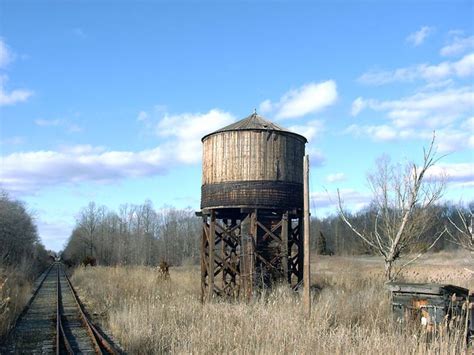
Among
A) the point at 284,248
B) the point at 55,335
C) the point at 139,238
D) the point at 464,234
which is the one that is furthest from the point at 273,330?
the point at 139,238

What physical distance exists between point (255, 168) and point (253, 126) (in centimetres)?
138

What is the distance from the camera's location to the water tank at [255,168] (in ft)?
48.6

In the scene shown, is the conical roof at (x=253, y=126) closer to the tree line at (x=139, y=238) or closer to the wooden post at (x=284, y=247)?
the wooden post at (x=284, y=247)

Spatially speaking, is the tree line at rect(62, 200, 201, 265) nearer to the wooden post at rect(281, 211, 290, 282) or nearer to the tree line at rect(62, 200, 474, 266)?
the tree line at rect(62, 200, 474, 266)

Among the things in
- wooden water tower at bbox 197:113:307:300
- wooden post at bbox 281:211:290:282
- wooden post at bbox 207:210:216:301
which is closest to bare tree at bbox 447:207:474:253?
wooden water tower at bbox 197:113:307:300

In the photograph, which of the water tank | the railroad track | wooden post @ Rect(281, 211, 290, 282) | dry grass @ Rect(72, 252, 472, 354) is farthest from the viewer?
the water tank

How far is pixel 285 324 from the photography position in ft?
26.1

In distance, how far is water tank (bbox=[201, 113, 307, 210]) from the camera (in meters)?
14.8

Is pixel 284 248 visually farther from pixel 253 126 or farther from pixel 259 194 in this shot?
pixel 253 126

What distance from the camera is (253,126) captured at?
15.2 metres

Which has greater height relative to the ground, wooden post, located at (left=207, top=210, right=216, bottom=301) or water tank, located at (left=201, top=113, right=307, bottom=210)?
water tank, located at (left=201, top=113, right=307, bottom=210)

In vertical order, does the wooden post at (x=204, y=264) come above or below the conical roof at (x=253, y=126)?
below

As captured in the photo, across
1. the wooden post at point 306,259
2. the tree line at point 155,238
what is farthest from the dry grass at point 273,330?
the tree line at point 155,238

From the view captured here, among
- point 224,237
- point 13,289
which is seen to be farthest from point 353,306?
point 13,289
